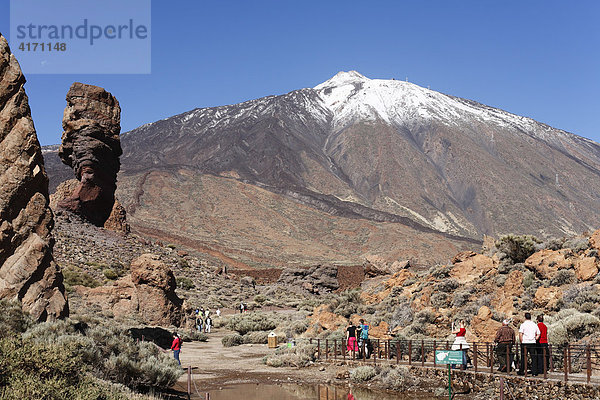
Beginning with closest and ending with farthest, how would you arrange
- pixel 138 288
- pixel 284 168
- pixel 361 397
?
pixel 361 397
pixel 138 288
pixel 284 168

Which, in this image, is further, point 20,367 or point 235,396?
point 235,396

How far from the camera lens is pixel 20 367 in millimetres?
7098

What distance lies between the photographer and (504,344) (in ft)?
42.6

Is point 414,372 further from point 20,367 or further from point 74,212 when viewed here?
point 74,212

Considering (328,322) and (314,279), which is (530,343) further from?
(314,279)

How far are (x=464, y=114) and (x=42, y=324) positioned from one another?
634 ft

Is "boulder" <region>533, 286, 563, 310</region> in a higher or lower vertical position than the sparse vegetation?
higher

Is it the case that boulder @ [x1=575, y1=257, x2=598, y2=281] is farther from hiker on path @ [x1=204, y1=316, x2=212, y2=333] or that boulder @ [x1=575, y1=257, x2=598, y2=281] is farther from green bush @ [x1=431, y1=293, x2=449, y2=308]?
hiker on path @ [x1=204, y1=316, x2=212, y2=333]

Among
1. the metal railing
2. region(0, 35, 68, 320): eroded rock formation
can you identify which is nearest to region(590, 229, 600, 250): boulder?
the metal railing

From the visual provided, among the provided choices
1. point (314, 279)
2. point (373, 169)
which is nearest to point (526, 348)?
point (314, 279)

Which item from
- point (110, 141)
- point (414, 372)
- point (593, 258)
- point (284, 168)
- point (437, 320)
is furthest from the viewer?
point (284, 168)

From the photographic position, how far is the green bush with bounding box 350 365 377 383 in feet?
48.9

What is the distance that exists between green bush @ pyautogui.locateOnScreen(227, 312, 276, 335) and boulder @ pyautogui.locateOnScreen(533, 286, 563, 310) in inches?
587

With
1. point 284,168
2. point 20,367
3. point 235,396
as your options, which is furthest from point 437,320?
point 284,168
